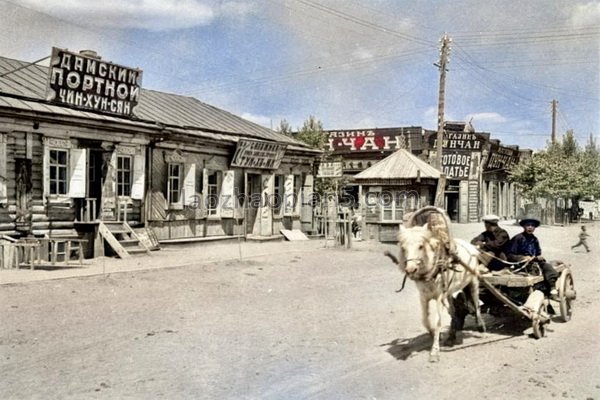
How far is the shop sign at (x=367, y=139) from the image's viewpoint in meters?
38.5

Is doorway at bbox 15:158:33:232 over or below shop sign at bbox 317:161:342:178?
below

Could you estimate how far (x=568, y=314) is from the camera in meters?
8.23

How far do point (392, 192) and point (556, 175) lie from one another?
1807cm

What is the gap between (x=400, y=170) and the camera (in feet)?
71.3

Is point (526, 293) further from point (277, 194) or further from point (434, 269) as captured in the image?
point (277, 194)

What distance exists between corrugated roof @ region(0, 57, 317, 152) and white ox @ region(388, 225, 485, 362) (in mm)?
11129

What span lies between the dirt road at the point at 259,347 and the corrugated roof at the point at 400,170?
34.0 feet

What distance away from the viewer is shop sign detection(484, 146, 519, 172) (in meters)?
38.2

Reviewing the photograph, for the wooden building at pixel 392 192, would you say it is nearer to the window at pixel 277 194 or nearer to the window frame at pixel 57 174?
the window at pixel 277 194

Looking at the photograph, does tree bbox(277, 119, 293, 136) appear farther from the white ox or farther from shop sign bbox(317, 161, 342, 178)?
the white ox

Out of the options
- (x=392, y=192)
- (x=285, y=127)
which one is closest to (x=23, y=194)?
(x=392, y=192)

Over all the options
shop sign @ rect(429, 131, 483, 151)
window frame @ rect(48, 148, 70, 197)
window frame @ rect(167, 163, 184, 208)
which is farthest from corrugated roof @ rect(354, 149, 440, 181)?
shop sign @ rect(429, 131, 483, 151)

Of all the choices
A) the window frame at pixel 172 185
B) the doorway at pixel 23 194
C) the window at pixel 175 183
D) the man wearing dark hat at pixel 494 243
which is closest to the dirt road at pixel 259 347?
the man wearing dark hat at pixel 494 243

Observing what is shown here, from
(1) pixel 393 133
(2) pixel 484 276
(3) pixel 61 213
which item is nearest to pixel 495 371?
(2) pixel 484 276
